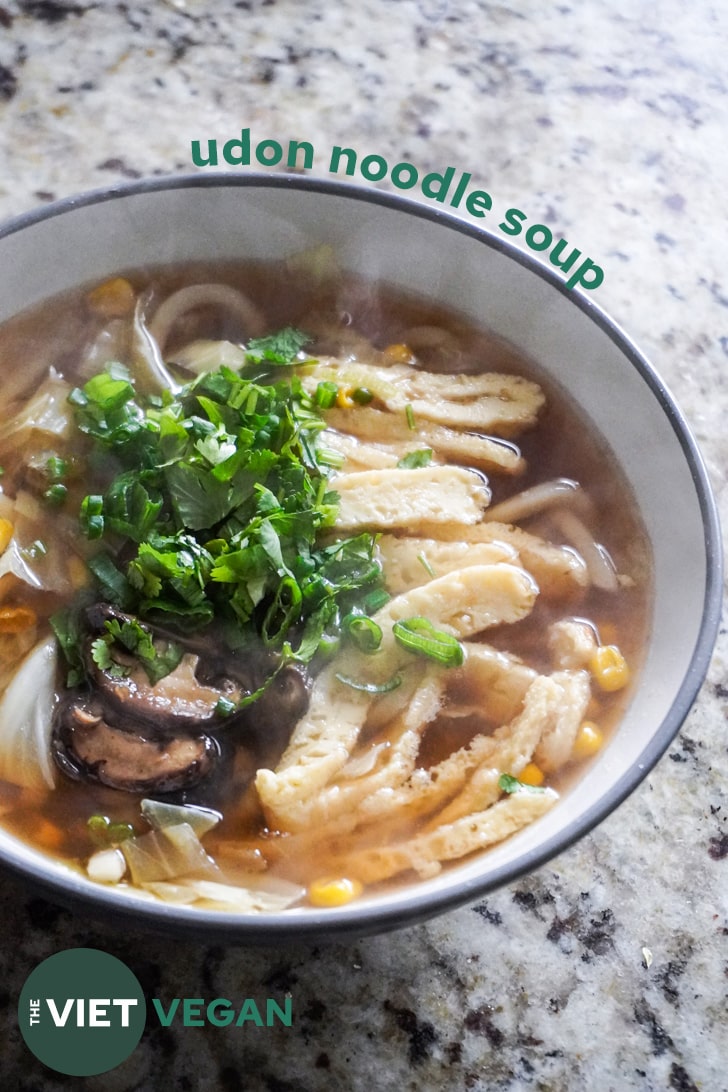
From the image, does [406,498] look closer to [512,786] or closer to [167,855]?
[512,786]

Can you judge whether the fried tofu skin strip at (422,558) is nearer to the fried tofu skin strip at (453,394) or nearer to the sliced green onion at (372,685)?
the sliced green onion at (372,685)

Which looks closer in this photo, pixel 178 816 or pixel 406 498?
pixel 178 816

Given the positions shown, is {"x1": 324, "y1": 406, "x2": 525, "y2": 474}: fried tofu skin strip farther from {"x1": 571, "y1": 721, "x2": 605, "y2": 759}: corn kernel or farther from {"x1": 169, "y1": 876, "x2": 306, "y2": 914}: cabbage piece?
{"x1": 169, "y1": 876, "x2": 306, "y2": 914}: cabbage piece

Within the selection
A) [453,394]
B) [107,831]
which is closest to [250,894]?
[107,831]

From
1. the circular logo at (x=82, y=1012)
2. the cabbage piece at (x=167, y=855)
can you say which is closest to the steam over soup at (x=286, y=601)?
the cabbage piece at (x=167, y=855)

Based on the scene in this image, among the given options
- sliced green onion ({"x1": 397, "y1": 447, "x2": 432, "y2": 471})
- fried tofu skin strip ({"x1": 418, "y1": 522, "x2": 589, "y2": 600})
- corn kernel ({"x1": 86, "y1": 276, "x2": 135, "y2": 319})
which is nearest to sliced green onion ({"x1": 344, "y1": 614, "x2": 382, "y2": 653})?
fried tofu skin strip ({"x1": 418, "y1": 522, "x2": 589, "y2": 600})
